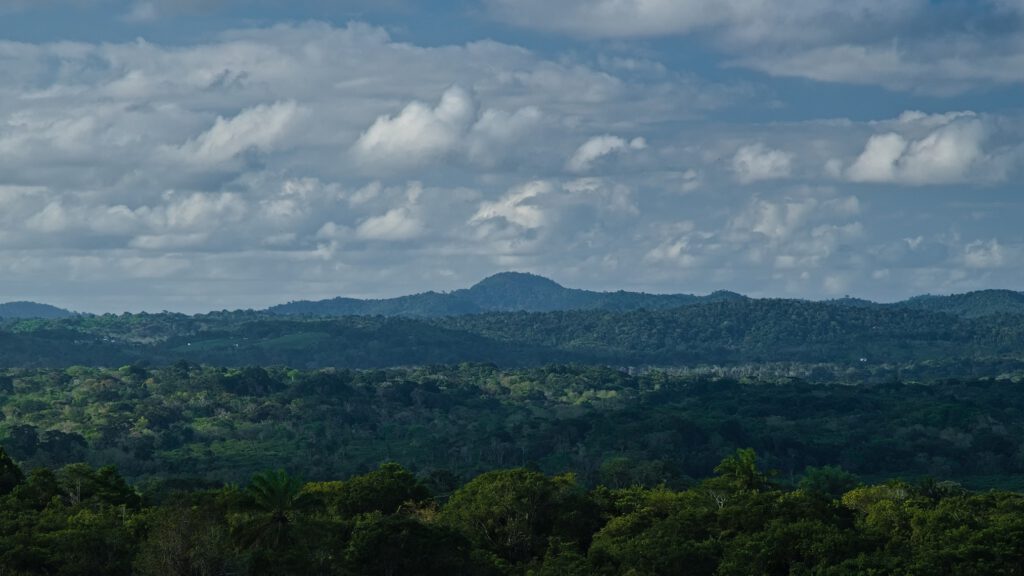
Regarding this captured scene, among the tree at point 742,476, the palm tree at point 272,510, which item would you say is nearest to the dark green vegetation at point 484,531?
the palm tree at point 272,510

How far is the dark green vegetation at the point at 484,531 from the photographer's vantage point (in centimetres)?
7106

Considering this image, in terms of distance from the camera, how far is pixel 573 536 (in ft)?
288

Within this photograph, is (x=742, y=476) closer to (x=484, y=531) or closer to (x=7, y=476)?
(x=484, y=531)

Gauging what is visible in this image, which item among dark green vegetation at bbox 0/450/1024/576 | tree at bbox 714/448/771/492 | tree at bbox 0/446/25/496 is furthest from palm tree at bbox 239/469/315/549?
tree at bbox 714/448/771/492

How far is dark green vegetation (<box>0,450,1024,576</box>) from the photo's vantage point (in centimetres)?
7106

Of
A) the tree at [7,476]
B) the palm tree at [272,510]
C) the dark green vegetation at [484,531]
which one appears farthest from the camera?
the tree at [7,476]

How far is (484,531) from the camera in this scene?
85.9 meters

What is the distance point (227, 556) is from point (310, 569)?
4166 millimetres

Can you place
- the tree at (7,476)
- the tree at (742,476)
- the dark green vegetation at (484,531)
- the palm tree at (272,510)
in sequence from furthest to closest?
the tree at (742,476)
the tree at (7,476)
the palm tree at (272,510)
the dark green vegetation at (484,531)

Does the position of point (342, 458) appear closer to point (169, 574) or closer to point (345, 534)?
point (345, 534)

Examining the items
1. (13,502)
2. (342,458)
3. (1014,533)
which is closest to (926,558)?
(1014,533)

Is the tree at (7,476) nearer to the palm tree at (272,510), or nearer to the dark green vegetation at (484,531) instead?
the dark green vegetation at (484,531)

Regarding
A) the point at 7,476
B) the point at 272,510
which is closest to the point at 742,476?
the point at 272,510

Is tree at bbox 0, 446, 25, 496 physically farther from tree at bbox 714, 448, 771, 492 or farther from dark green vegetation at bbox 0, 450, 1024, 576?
tree at bbox 714, 448, 771, 492
